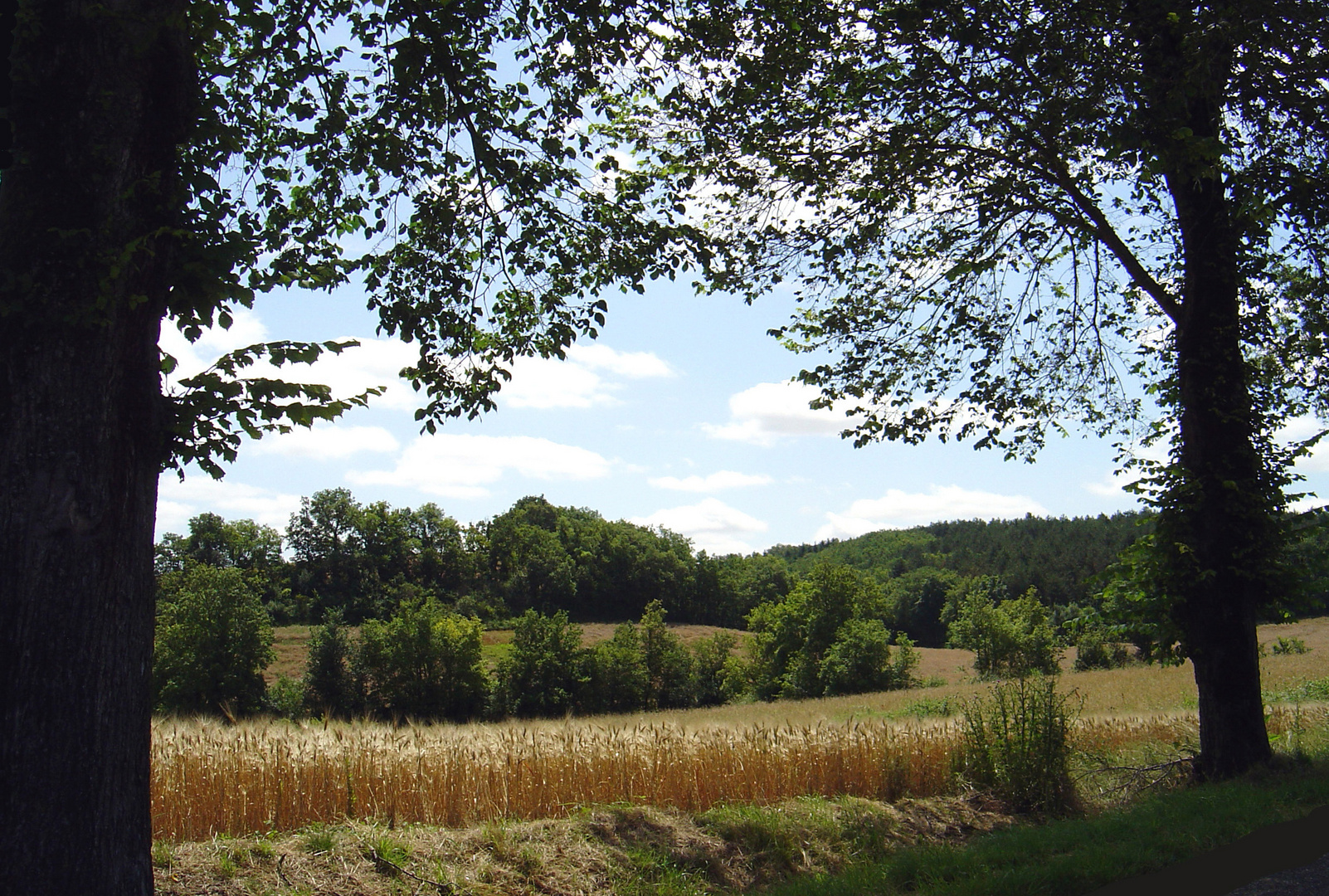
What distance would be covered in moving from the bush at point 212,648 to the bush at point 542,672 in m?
15.6

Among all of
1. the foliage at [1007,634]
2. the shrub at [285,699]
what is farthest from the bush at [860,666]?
the shrub at [285,699]

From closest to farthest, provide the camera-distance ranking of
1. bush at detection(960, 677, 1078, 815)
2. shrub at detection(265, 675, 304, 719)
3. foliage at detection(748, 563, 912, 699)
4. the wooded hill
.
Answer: bush at detection(960, 677, 1078, 815) < shrub at detection(265, 675, 304, 719) < foliage at detection(748, 563, 912, 699) < the wooded hill

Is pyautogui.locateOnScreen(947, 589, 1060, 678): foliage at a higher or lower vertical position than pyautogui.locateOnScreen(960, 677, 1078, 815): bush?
lower

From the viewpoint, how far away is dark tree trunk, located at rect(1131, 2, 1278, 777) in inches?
386

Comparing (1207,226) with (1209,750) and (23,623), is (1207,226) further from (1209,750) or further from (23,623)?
(23,623)

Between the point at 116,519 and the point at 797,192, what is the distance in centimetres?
924

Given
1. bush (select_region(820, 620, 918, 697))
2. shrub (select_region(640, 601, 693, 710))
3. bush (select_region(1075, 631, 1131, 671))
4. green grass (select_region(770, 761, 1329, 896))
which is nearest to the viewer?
green grass (select_region(770, 761, 1329, 896))

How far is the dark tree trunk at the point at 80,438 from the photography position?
3379mm

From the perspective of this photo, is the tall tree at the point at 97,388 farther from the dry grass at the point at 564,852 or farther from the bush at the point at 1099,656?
the bush at the point at 1099,656

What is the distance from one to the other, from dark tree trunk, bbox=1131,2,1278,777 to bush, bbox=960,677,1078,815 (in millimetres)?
1951

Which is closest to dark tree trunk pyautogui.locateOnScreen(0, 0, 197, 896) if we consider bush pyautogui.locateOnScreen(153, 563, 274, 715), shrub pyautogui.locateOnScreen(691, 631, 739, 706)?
bush pyautogui.locateOnScreen(153, 563, 274, 715)

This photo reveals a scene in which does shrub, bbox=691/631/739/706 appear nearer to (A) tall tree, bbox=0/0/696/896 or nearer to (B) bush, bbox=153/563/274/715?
(B) bush, bbox=153/563/274/715

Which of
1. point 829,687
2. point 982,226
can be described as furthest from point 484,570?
point 982,226

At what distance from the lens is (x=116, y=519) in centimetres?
364
